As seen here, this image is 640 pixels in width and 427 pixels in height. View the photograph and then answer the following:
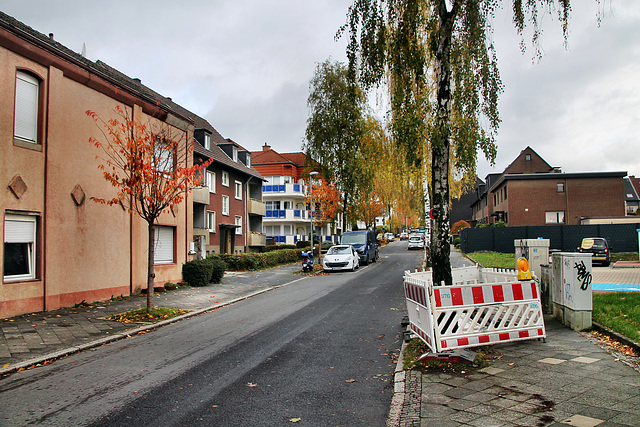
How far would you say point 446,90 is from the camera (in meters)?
8.18

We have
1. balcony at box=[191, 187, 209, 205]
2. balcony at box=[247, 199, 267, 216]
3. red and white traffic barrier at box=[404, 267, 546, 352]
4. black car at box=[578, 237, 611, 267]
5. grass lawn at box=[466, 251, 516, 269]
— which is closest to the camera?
red and white traffic barrier at box=[404, 267, 546, 352]

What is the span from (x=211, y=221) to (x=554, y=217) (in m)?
33.1

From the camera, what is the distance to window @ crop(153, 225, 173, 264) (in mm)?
16828

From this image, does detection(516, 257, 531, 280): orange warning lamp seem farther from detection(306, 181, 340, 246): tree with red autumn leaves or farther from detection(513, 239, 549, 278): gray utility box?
detection(306, 181, 340, 246): tree with red autumn leaves

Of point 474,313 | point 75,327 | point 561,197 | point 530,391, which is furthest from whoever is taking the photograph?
point 561,197

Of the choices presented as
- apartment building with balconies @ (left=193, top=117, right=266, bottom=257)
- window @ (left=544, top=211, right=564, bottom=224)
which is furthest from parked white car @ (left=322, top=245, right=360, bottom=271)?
window @ (left=544, top=211, right=564, bottom=224)

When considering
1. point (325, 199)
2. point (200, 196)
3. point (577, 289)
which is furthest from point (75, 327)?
point (325, 199)

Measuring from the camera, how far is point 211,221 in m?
31.8

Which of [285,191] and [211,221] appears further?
[285,191]

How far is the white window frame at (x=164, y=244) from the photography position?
1681cm

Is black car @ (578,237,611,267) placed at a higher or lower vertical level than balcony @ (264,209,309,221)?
lower

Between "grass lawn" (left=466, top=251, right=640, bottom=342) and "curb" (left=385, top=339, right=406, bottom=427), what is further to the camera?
"grass lawn" (left=466, top=251, right=640, bottom=342)

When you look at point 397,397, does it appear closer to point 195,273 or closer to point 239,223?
point 195,273

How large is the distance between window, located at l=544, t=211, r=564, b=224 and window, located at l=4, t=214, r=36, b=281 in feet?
146
